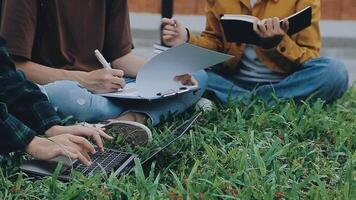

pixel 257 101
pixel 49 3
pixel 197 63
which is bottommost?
pixel 257 101

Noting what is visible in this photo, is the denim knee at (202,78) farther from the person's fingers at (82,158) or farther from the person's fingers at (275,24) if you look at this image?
the person's fingers at (82,158)

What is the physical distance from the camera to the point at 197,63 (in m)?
3.47

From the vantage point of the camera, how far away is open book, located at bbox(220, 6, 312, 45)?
12.0ft

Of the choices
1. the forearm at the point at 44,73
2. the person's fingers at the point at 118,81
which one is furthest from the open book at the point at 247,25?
the forearm at the point at 44,73

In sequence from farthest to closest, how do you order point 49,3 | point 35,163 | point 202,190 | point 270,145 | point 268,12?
point 268,12 < point 49,3 < point 270,145 < point 35,163 < point 202,190

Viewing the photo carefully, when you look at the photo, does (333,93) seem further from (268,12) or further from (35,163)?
(35,163)

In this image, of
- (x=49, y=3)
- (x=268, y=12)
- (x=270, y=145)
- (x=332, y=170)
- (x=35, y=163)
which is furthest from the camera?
(x=268, y=12)

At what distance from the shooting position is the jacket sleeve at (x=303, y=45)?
12.7 feet

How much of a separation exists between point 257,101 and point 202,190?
57.1 inches

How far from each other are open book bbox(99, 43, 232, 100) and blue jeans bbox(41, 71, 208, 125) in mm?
69

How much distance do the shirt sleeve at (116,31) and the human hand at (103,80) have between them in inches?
13.0

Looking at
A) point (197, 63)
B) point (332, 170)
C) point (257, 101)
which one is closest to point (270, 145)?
point (332, 170)

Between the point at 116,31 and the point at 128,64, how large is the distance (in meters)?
0.16

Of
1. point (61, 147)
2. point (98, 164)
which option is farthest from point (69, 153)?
point (98, 164)
